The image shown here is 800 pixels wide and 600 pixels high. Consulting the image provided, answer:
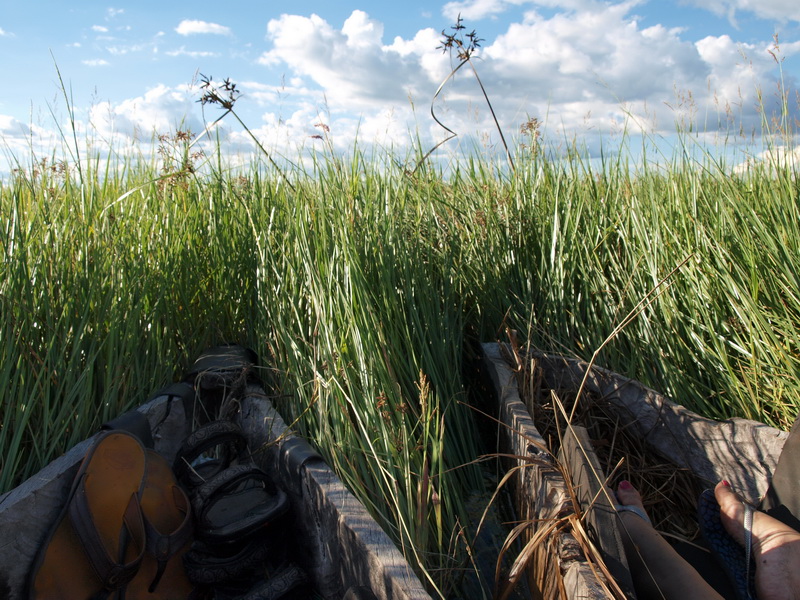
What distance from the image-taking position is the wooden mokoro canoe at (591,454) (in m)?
1.32

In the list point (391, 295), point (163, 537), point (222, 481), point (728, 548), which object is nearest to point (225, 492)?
point (222, 481)

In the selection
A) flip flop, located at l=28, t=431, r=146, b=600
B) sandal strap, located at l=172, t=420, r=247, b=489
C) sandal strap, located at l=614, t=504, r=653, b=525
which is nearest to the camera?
flip flop, located at l=28, t=431, r=146, b=600

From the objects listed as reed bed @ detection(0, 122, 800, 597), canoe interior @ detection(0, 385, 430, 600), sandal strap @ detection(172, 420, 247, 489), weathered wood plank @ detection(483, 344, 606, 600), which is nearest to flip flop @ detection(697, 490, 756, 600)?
reed bed @ detection(0, 122, 800, 597)

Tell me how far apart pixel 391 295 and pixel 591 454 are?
0.87 m

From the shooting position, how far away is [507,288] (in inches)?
106

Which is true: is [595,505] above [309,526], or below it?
above

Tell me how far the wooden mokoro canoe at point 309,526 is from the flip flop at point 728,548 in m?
1.02

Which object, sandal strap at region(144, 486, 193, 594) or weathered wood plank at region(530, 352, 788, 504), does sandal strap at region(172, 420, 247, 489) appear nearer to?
sandal strap at region(144, 486, 193, 594)

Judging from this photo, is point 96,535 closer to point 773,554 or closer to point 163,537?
point 163,537

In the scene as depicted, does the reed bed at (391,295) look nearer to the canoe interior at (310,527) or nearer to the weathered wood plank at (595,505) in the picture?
the canoe interior at (310,527)

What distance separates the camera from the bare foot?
1.55 m

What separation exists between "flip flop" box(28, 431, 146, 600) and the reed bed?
313mm

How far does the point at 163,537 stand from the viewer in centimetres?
165

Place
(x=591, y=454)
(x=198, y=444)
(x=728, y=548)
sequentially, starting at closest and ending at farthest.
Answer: (x=591, y=454) → (x=728, y=548) → (x=198, y=444)
